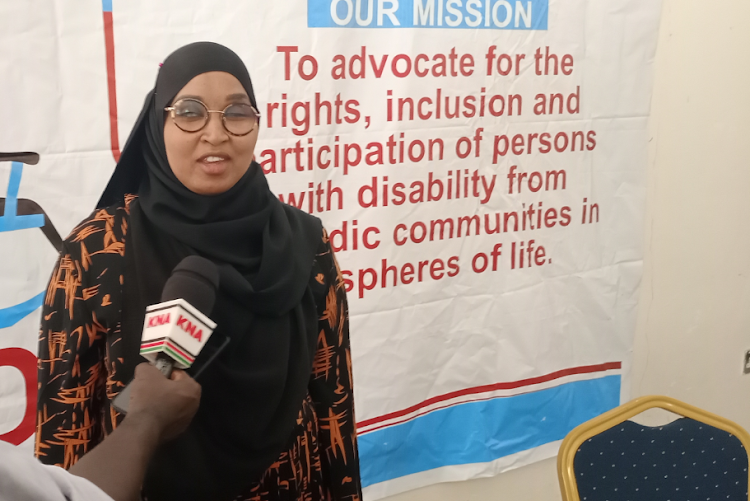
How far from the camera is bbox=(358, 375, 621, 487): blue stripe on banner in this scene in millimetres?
1633

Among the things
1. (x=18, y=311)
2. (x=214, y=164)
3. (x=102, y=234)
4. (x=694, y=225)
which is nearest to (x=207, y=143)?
(x=214, y=164)

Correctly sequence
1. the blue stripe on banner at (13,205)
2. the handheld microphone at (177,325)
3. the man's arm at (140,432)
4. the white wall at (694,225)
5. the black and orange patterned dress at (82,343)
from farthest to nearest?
the white wall at (694,225)
the blue stripe on banner at (13,205)
the black and orange patterned dress at (82,343)
the handheld microphone at (177,325)
the man's arm at (140,432)

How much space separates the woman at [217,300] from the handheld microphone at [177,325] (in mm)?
86

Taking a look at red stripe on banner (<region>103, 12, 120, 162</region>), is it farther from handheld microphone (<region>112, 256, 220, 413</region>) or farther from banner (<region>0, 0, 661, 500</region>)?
handheld microphone (<region>112, 256, 220, 413</region>)

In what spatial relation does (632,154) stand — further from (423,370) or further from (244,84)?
(244,84)

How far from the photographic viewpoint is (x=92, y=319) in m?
0.94

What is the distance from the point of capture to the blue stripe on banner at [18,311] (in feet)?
3.72

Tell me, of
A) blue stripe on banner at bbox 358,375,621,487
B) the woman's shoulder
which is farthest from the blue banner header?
blue stripe on banner at bbox 358,375,621,487

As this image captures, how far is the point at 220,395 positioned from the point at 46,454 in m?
0.25

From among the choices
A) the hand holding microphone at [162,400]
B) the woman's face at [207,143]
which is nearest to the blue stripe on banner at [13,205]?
the woman's face at [207,143]

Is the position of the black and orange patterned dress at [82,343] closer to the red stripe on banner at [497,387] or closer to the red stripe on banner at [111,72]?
the red stripe on banner at [111,72]

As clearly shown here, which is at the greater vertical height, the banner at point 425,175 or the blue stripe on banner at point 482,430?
the banner at point 425,175

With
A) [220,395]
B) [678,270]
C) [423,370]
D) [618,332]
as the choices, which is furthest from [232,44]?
[678,270]

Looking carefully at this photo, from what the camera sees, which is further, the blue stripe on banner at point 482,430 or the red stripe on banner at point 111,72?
the blue stripe on banner at point 482,430
